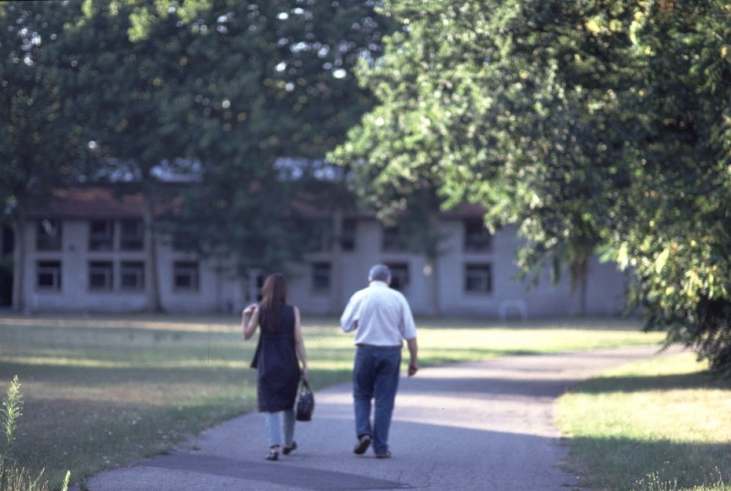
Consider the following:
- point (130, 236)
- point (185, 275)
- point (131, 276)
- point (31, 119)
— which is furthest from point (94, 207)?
point (31, 119)

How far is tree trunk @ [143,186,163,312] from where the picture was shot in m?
53.6

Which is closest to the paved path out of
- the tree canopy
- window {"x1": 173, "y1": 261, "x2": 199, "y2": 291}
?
the tree canopy

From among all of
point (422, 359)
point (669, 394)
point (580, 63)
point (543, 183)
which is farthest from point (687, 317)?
point (422, 359)

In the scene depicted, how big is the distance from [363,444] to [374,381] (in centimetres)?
71

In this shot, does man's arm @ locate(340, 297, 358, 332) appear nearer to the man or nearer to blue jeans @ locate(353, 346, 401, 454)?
the man

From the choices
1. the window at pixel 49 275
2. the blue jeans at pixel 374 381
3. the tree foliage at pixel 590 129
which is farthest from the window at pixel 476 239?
the blue jeans at pixel 374 381

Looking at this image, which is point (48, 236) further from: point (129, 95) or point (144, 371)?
point (144, 371)

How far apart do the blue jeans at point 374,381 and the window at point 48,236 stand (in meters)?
52.8

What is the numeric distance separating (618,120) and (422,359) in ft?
38.0

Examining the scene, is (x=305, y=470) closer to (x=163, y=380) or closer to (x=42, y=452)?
(x=42, y=452)

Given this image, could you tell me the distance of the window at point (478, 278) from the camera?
197 ft

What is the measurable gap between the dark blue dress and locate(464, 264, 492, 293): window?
162 feet

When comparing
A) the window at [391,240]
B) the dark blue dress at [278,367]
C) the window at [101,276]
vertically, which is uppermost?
the window at [391,240]

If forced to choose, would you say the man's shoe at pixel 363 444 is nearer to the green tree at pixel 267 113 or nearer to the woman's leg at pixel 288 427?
the woman's leg at pixel 288 427
